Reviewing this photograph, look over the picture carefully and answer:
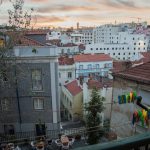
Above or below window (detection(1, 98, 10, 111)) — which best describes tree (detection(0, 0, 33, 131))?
above

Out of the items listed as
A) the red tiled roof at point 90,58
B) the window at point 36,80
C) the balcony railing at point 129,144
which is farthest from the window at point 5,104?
the red tiled roof at point 90,58

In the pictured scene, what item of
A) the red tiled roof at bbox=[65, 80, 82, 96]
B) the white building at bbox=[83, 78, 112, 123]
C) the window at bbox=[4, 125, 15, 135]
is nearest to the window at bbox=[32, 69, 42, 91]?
the window at bbox=[4, 125, 15, 135]

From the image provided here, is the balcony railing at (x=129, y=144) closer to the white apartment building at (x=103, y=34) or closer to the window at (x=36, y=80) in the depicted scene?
the window at (x=36, y=80)

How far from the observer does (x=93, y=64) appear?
39.7 m

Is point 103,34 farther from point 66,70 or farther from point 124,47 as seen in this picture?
point 66,70

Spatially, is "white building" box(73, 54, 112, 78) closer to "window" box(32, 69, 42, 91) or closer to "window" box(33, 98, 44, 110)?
"window" box(33, 98, 44, 110)

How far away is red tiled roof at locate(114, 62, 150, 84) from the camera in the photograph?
877 centimetres

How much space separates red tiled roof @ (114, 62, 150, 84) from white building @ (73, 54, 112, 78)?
2828cm

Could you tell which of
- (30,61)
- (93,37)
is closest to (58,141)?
(30,61)

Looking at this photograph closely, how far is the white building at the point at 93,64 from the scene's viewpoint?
38.5m

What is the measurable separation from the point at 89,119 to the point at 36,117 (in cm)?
324

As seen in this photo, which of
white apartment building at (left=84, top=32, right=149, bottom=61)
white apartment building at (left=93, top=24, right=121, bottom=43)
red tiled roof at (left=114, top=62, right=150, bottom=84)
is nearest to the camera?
red tiled roof at (left=114, top=62, right=150, bottom=84)

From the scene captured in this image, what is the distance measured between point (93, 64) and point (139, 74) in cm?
3038

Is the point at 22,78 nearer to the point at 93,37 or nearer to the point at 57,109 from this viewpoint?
the point at 57,109
